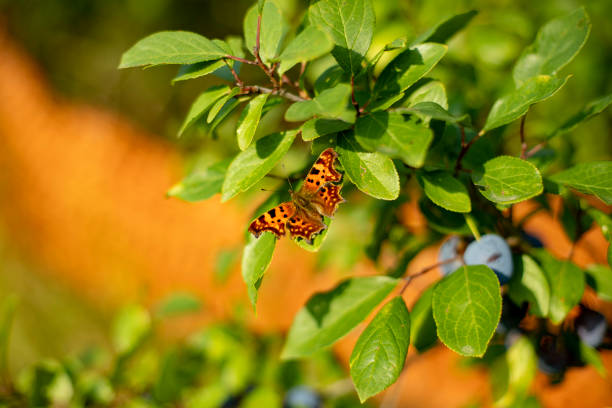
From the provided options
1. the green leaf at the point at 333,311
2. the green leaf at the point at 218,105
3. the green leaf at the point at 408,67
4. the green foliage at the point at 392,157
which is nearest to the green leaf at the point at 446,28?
the green foliage at the point at 392,157


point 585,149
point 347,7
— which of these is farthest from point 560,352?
point 585,149

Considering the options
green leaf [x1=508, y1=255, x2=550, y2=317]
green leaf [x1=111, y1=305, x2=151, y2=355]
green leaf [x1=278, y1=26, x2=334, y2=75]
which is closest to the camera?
green leaf [x1=278, y1=26, x2=334, y2=75]

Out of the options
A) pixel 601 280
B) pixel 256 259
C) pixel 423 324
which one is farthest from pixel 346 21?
pixel 601 280

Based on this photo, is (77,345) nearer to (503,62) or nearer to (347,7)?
(503,62)

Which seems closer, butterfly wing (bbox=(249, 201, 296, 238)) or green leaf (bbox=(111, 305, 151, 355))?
butterfly wing (bbox=(249, 201, 296, 238))

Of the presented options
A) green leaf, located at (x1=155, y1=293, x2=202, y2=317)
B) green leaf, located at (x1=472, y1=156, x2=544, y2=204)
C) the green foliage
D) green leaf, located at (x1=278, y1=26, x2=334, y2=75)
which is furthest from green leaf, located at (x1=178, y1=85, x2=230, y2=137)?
green leaf, located at (x1=155, y1=293, x2=202, y2=317)

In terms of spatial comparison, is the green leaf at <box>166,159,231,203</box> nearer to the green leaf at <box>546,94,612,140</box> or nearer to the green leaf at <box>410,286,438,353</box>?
the green leaf at <box>410,286,438,353</box>

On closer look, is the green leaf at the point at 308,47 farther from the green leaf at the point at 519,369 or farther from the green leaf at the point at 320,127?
the green leaf at the point at 519,369
